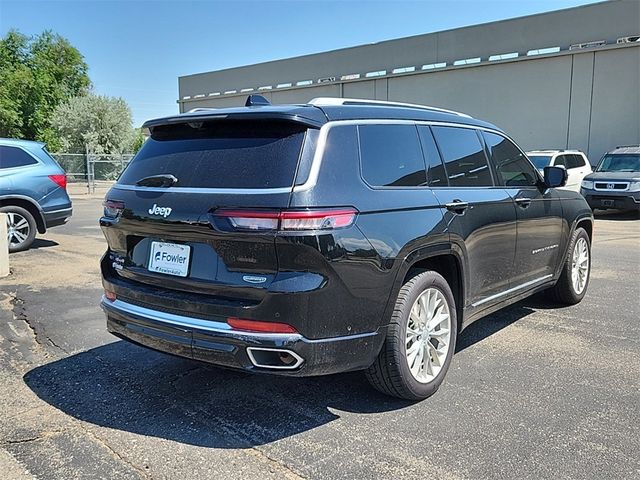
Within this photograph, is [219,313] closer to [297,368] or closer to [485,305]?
[297,368]

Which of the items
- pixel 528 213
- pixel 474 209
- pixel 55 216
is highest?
pixel 474 209

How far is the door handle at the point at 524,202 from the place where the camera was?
4691mm

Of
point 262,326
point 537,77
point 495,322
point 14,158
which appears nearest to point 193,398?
point 262,326

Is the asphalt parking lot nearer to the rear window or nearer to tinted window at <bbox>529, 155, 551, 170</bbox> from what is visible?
the rear window

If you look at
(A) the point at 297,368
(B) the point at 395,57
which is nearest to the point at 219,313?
(A) the point at 297,368

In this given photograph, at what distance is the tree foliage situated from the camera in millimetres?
36250

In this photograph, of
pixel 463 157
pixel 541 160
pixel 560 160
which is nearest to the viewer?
pixel 463 157

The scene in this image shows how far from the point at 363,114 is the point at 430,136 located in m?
0.73

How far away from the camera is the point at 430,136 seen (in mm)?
3949

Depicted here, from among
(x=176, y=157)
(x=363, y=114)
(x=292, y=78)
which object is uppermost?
(x=292, y=78)

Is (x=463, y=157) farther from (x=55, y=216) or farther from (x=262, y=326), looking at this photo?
(x=55, y=216)

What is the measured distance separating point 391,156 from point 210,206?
1201 millimetres

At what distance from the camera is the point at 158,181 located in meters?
3.38

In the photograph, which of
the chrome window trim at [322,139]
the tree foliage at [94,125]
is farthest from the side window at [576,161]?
the tree foliage at [94,125]
